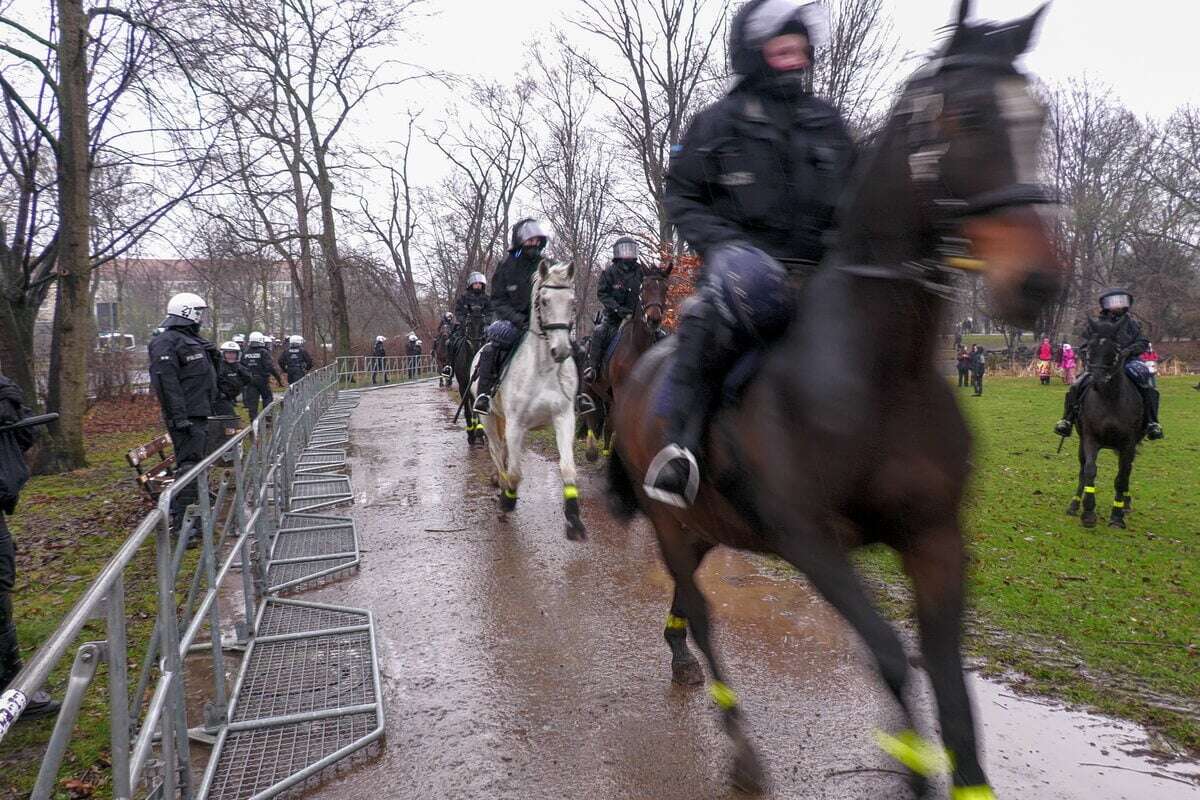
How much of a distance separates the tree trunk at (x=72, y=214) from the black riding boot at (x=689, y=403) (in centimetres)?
1386

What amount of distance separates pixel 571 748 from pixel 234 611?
3565 mm

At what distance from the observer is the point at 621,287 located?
1134cm

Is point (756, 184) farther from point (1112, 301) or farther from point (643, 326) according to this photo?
point (1112, 301)

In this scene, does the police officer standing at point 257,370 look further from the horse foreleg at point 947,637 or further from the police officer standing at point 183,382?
the horse foreleg at point 947,637

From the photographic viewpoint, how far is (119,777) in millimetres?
2406

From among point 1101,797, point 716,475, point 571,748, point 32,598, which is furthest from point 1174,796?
point 32,598

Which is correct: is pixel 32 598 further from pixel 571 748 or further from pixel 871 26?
pixel 871 26

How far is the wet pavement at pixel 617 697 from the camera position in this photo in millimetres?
3650

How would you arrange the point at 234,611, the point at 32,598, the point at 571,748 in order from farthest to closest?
the point at 32,598
the point at 234,611
the point at 571,748

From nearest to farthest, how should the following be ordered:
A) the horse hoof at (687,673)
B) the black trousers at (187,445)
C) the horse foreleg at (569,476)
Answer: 1. the horse hoof at (687,673)
2. the horse foreleg at (569,476)
3. the black trousers at (187,445)

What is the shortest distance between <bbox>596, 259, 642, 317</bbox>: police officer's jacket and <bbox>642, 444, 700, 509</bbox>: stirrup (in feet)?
26.2

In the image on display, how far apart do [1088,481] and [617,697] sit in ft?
24.0

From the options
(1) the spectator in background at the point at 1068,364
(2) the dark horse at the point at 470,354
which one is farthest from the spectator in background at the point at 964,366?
(2) the dark horse at the point at 470,354

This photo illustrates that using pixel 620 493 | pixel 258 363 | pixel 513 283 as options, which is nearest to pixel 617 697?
pixel 620 493
